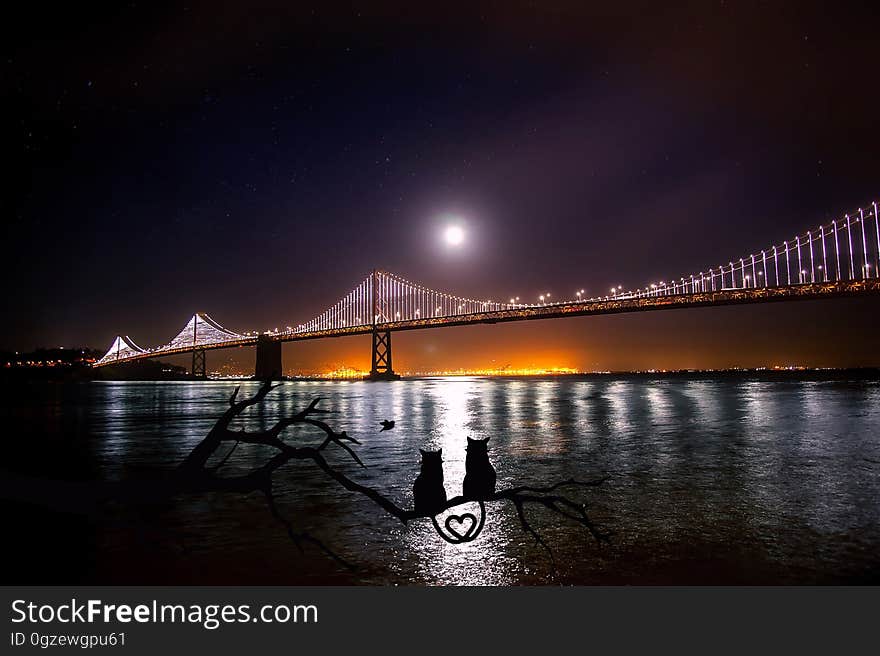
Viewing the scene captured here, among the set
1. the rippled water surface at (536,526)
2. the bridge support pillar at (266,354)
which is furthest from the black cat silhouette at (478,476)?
the bridge support pillar at (266,354)

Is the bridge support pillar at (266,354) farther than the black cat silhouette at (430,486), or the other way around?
the bridge support pillar at (266,354)

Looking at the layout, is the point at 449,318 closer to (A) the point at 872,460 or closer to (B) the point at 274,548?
(A) the point at 872,460

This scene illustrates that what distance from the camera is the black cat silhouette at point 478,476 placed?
230 cm

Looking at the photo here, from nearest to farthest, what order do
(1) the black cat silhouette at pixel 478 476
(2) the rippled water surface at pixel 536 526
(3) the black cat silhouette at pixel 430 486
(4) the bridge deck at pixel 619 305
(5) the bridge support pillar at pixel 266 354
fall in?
(1) the black cat silhouette at pixel 478 476, (3) the black cat silhouette at pixel 430 486, (2) the rippled water surface at pixel 536 526, (4) the bridge deck at pixel 619 305, (5) the bridge support pillar at pixel 266 354

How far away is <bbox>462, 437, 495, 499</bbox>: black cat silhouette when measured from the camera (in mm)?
2305

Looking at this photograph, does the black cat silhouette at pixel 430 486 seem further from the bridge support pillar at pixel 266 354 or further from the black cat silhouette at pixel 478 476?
the bridge support pillar at pixel 266 354

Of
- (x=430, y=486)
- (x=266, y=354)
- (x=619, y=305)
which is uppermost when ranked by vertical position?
(x=619, y=305)

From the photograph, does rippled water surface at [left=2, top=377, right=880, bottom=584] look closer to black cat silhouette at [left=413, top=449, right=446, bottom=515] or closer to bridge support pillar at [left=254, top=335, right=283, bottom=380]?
black cat silhouette at [left=413, top=449, right=446, bottom=515]

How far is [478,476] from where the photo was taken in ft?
7.86

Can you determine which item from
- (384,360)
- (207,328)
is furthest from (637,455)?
(207,328)

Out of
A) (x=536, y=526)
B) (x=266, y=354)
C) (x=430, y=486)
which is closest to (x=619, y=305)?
(x=266, y=354)

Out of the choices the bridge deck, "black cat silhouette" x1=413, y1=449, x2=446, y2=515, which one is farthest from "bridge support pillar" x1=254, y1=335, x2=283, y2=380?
"black cat silhouette" x1=413, y1=449, x2=446, y2=515

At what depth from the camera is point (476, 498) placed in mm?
2197

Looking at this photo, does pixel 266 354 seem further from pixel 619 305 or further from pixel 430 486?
pixel 430 486
